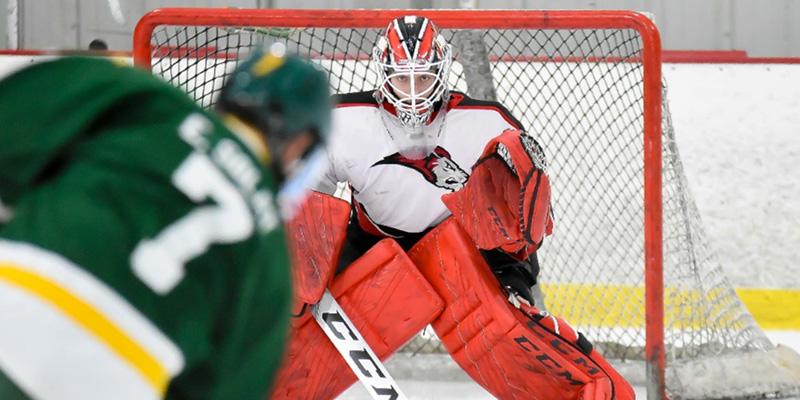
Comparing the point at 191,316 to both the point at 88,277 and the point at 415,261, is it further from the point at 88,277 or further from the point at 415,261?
the point at 415,261

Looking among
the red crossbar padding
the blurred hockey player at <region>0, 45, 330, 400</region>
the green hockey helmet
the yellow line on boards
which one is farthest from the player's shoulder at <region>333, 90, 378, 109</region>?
the blurred hockey player at <region>0, 45, 330, 400</region>

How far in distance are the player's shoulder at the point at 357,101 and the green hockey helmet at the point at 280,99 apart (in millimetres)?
1455

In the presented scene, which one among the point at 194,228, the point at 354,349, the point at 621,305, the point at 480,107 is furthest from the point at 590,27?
the point at 194,228

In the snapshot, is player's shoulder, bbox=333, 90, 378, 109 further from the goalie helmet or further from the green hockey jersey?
the green hockey jersey

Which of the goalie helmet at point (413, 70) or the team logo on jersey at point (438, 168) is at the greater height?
the goalie helmet at point (413, 70)

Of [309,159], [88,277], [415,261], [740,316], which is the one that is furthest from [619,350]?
[88,277]

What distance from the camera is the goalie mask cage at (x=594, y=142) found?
7.93ft

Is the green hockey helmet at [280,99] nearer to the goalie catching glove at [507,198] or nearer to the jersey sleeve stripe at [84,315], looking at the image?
the jersey sleeve stripe at [84,315]

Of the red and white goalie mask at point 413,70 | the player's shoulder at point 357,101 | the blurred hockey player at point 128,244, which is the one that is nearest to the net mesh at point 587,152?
the player's shoulder at point 357,101

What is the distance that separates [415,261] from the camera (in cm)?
228

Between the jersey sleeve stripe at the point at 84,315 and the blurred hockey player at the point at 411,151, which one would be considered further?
the blurred hockey player at the point at 411,151

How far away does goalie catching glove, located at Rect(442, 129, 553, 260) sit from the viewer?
2.04 m

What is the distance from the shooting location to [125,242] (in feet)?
2.24

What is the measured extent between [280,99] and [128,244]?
20 cm
